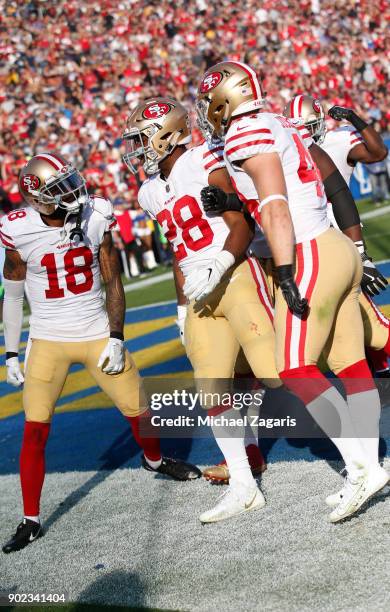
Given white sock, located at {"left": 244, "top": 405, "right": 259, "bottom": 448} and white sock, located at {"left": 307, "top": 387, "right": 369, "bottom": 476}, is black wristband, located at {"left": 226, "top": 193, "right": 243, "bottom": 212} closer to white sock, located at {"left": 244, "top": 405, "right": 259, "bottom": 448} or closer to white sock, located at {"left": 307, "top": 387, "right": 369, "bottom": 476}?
white sock, located at {"left": 307, "top": 387, "right": 369, "bottom": 476}

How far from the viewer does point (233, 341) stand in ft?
12.9

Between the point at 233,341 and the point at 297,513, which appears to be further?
the point at 233,341

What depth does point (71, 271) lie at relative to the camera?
4.38 metres

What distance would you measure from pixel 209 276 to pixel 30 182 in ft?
3.78

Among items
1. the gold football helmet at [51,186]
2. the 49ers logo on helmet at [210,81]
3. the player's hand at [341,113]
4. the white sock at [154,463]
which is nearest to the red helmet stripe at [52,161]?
the gold football helmet at [51,186]

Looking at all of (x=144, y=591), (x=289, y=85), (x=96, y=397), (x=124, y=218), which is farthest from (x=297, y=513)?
(x=289, y=85)

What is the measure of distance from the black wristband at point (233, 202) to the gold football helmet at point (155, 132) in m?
0.53

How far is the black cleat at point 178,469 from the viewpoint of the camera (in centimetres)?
454

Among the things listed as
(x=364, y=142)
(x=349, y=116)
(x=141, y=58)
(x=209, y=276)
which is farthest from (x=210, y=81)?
(x=141, y=58)

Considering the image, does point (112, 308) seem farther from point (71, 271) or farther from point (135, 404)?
point (135, 404)

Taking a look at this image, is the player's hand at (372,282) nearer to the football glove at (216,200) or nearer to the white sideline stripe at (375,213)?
the football glove at (216,200)

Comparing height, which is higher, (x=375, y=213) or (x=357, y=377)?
(x=357, y=377)

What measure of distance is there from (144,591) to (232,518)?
693mm

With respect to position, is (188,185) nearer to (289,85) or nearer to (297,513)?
(297,513)
